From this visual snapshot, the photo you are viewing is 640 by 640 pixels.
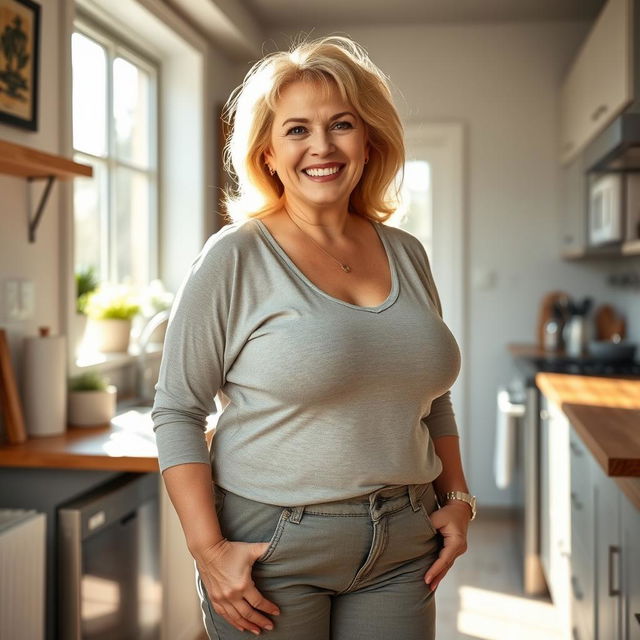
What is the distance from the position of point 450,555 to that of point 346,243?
0.54 meters

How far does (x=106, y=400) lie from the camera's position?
2631 mm

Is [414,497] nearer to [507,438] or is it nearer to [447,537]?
[447,537]

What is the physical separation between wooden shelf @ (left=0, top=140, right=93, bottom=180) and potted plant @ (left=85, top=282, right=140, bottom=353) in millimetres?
791

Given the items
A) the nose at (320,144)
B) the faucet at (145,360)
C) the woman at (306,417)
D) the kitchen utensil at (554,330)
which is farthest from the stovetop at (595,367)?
the nose at (320,144)

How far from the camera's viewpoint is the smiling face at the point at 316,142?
1.35 metres

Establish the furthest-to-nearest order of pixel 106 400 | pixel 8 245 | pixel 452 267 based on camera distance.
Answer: pixel 452 267 < pixel 106 400 < pixel 8 245

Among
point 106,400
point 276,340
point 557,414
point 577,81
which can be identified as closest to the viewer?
point 276,340

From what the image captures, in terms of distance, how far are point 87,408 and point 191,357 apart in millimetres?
1458

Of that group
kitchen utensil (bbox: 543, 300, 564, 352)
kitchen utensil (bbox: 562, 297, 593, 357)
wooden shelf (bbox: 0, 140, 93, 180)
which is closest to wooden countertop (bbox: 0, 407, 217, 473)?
wooden shelf (bbox: 0, 140, 93, 180)

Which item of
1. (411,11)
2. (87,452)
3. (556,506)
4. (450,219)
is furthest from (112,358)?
(411,11)

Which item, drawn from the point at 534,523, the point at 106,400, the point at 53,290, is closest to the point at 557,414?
the point at 534,523

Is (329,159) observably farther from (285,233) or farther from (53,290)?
(53,290)

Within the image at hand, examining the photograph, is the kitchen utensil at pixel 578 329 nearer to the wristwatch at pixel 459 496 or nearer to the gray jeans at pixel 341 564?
the wristwatch at pixel 459 496

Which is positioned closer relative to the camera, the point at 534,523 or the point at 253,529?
the point at 253,529
